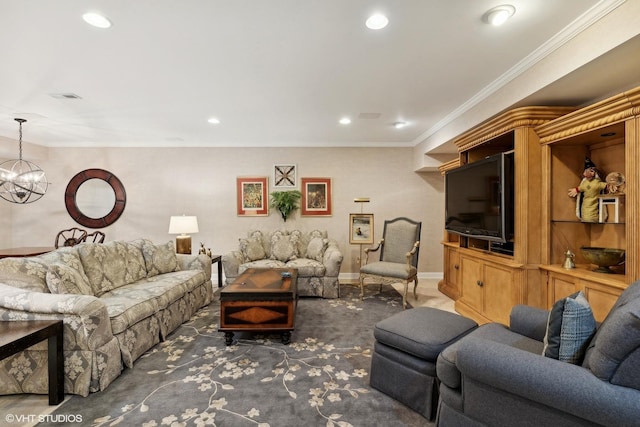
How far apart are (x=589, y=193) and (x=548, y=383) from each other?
2073mm

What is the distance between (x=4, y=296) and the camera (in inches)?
78.1

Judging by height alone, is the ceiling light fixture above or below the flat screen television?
above

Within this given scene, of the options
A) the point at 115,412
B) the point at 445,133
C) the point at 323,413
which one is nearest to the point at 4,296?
the point at 115,412

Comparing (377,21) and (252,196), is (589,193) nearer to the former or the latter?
(377,21)

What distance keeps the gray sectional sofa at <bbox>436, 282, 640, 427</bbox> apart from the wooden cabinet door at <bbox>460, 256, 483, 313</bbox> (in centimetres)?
193

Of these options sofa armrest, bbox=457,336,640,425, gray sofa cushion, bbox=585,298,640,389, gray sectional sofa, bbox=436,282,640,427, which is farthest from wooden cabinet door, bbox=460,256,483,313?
gray sofa cushion, bbox=585,298,640,389

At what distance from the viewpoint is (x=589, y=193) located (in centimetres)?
240

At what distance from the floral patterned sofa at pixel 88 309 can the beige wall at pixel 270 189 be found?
2263 millimetres

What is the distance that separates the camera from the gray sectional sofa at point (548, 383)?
1020 millimetres

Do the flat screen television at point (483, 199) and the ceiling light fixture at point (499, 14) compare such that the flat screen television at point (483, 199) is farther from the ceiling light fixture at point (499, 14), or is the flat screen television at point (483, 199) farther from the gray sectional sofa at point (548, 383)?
the gray sectional sofa at point (548, 383)

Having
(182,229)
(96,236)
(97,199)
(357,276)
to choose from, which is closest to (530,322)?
(357,276)

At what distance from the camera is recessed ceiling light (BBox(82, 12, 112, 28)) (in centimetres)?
192

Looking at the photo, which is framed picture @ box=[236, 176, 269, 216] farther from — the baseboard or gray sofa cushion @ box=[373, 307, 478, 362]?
gray sofa cushion @ box=[373, 307, 478, 362]

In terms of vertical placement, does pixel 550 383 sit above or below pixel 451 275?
above
